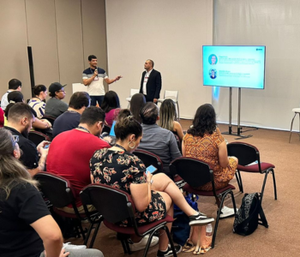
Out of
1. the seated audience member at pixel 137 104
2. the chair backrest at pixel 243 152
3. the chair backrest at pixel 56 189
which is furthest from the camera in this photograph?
the seated audience member at pixel 137 104

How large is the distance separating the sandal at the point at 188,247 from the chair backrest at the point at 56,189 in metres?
1.09

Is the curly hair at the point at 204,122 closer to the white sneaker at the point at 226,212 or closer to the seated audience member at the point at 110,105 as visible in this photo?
the white sneaker at the point at 226,212

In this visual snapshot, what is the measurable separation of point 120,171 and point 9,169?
0.94 meters

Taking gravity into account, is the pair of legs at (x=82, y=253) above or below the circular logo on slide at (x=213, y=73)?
below

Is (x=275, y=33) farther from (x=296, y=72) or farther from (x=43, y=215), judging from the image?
(x=43, y=215)

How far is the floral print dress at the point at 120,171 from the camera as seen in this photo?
266cm

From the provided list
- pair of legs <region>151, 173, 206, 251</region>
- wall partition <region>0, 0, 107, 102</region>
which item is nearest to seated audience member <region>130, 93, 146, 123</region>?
pair of legs <region>151, 173, 206, 251</region>

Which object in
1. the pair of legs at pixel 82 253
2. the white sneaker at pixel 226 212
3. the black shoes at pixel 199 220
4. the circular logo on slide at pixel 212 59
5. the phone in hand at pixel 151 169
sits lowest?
the white sneaker at pixel 226 212

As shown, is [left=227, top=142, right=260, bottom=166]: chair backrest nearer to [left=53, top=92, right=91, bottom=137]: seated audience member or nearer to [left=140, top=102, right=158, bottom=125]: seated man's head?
[left=140, top=102, right=158, bottom=125]: seated man's head

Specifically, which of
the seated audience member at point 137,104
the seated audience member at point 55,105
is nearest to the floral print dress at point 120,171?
the seated audience member at point 137,104

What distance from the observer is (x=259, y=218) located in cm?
382

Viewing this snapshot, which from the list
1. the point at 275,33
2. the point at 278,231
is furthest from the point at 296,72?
the point at 278,231

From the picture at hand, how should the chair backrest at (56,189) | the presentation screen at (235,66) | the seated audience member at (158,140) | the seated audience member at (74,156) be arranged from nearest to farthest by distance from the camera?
the chair backrest at (56,189) → the seated audience member at (74,156) → the seated audience member at (158,140) → the presentation screen at (235,66)

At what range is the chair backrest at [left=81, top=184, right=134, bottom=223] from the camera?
2.61 metres
